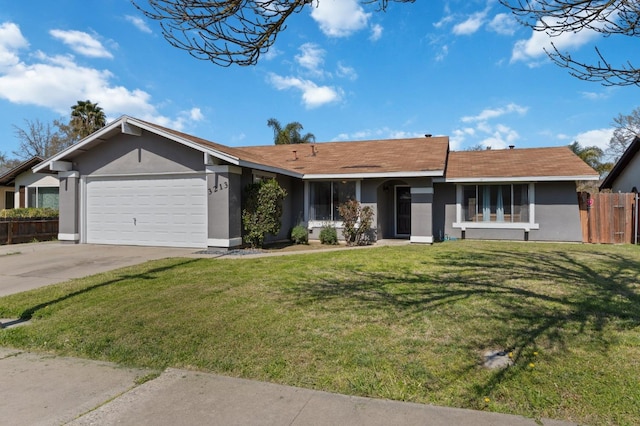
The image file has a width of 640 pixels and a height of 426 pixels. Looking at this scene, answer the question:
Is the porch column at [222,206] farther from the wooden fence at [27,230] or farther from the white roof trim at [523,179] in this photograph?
the wooden fence at [27,230]

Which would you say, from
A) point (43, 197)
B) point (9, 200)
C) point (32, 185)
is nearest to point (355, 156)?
point (43, 197)

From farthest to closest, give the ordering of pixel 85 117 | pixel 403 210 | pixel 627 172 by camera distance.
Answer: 1. pixel 85 117
2. pixel 627 172
3. pixel 403 210

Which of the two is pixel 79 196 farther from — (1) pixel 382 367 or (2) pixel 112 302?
(1) pixel 382 367

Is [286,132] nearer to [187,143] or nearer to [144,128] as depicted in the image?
[144,128]

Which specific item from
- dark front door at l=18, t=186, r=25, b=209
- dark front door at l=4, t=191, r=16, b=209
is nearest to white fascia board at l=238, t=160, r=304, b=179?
dark front door at l=18, t=186, r=25, b=209

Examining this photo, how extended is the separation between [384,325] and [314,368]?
1409 millimetres

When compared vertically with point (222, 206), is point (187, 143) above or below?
above

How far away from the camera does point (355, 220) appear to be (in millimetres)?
14352

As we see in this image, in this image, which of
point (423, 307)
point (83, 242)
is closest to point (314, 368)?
point (423, 307)

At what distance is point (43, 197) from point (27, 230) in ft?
18.7

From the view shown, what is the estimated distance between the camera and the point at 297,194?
16.1 meters

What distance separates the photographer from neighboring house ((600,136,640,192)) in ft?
57.9

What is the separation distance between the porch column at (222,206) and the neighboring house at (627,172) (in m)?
17.3

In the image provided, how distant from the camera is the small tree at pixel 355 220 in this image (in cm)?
1428
